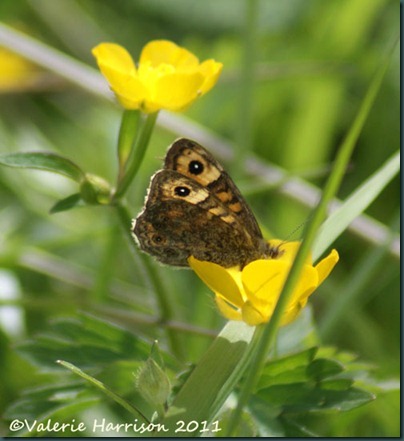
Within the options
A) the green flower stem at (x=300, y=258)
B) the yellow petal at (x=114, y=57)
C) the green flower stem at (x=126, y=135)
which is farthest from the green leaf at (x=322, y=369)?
the yellow petal at (x=114, y=57)

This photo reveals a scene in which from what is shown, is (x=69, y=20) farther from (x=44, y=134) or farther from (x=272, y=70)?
(x=272, y=70)

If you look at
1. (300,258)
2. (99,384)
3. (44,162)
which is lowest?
(99,384)

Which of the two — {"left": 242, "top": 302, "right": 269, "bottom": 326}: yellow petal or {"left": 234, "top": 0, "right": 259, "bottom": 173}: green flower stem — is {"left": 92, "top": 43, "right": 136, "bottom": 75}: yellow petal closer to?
{"left": 242, "top": 302, "right": 269, "bottom": 326}: yellow petal

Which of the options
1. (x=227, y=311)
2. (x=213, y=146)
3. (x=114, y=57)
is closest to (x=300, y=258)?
(x=227, y=311)

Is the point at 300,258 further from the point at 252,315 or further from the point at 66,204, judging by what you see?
the point at 66,204

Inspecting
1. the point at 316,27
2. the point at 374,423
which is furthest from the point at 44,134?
the point at 374,423

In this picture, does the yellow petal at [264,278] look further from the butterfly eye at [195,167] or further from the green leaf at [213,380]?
the butterfly eye at [195,167]
